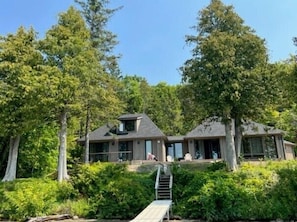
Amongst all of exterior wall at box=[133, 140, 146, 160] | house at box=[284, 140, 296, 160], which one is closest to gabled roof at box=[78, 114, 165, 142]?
exterior wall at box=[133, 140, 146, 160]

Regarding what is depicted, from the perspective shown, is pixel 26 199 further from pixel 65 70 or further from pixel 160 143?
pixel 160 143

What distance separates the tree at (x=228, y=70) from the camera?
777 inches

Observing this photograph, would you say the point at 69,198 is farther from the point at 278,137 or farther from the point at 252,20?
the point at 278,137

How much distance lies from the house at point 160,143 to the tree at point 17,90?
1047cm

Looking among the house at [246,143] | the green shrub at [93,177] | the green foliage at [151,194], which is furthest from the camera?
the house at [246,143]

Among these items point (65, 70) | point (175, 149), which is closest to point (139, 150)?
point (175, 149)

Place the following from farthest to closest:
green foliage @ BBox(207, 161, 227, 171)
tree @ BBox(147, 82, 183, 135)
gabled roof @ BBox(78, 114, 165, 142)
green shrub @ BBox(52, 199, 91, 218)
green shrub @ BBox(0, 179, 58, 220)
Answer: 1. tree @ BBox(147, 82, 183, 135)
2. gabled roof @ BBox(78, 114, 165, 142)
3. green foliage @ BBox(207, 161, 227, 171)
4. green shrub @ BBox(52, 199, 91, 218)
5. green shrub @ BBox(0, 179, 58, 220)

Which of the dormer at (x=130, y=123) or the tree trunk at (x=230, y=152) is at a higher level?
the dormer at (x=130, y=123)

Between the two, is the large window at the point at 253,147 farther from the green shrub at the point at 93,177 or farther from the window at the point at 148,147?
the green shrub at the point at 93,177

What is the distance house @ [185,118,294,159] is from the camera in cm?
2848

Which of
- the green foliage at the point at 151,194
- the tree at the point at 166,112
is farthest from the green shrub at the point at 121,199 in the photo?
the tree at the point at 166,112

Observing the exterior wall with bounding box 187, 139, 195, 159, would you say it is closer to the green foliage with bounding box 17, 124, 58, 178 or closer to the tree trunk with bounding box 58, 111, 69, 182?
the green foliage with bounding box 17, 124, 58, 178

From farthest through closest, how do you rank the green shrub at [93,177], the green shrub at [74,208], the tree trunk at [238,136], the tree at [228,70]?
the tree trunk at [238,136] < the tree at [228,70] < the green shrub at [93,177] < the green shrub at [74,208]

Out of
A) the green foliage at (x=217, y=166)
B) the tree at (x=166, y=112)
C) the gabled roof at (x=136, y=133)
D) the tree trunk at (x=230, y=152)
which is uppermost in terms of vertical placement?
the tree at (x=166, y=112)
